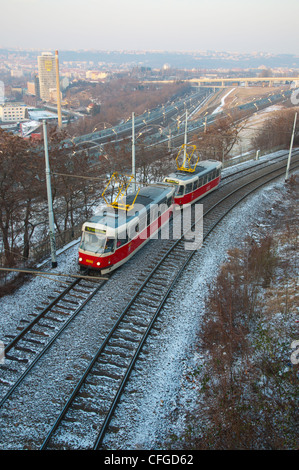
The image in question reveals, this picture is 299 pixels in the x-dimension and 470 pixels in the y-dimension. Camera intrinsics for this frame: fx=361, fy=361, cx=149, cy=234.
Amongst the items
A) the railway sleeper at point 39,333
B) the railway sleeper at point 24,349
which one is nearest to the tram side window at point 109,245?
the railway sleeper at point 39,333

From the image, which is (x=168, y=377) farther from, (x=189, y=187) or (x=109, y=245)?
(x=189, y=187)

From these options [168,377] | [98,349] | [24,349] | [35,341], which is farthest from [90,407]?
[35,341]

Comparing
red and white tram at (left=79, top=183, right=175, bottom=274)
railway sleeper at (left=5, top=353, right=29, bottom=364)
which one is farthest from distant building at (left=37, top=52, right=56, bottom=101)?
railway sleeper at (left=5, top=353, right=29, bottom=364)

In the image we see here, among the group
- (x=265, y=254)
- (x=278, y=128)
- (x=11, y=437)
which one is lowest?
(x=11, y=437)

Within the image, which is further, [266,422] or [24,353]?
[24,353]

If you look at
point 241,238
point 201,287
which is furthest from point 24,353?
point 241,238

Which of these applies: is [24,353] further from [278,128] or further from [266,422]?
[278,128]

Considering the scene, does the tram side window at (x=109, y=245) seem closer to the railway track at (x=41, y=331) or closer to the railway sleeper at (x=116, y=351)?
the railway track at (x=41, y=331)

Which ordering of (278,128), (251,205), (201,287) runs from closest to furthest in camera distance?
(201,287) < (251,205) < (278,128)
